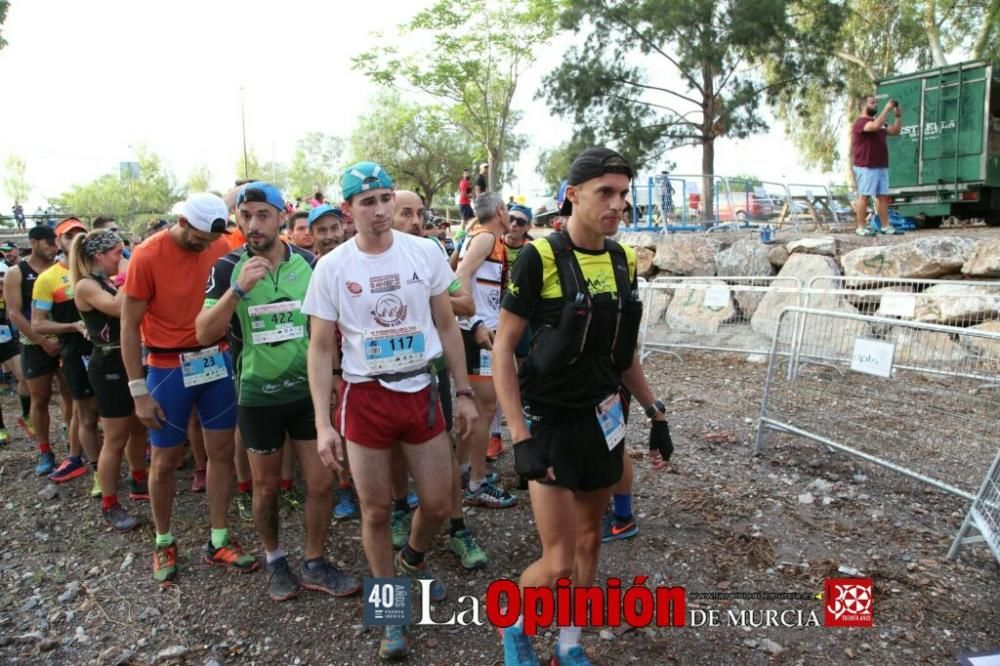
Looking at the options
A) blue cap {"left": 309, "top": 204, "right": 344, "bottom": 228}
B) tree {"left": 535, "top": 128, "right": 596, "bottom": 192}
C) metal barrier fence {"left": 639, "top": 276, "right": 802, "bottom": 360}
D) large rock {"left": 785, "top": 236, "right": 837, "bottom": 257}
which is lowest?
metal barrier fence {"left": 639, "top": 276, "right": 802, "bottom": 360}

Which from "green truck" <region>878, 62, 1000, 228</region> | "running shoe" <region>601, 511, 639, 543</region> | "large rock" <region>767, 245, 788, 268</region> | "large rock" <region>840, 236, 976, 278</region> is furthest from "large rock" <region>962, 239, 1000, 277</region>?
"running shoe" <region>601, 511, 639, 543</region>

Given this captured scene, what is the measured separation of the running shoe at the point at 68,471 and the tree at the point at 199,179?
245ft

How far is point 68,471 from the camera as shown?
214 inches

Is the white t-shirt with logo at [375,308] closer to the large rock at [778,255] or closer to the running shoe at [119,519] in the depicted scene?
the running shoe at [119,519]

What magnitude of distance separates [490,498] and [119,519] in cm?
251

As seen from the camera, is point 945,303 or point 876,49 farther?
point 876,49

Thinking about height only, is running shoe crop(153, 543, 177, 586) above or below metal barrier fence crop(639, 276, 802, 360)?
below

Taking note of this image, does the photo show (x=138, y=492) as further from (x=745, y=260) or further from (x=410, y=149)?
(x=410, y=149)

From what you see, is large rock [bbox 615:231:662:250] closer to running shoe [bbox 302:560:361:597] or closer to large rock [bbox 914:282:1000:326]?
large rock [bbox 914:282:1000:326]

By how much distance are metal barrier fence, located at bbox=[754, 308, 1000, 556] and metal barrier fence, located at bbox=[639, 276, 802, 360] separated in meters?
3.08

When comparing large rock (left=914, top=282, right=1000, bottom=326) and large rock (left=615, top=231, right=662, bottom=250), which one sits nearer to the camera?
large rock (left=914, top=282, right=1000, bottom=326)

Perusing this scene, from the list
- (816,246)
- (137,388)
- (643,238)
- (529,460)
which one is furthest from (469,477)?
(643,238)

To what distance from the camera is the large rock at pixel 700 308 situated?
8383 millimetres

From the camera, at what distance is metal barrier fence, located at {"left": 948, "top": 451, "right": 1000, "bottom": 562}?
134 inches
